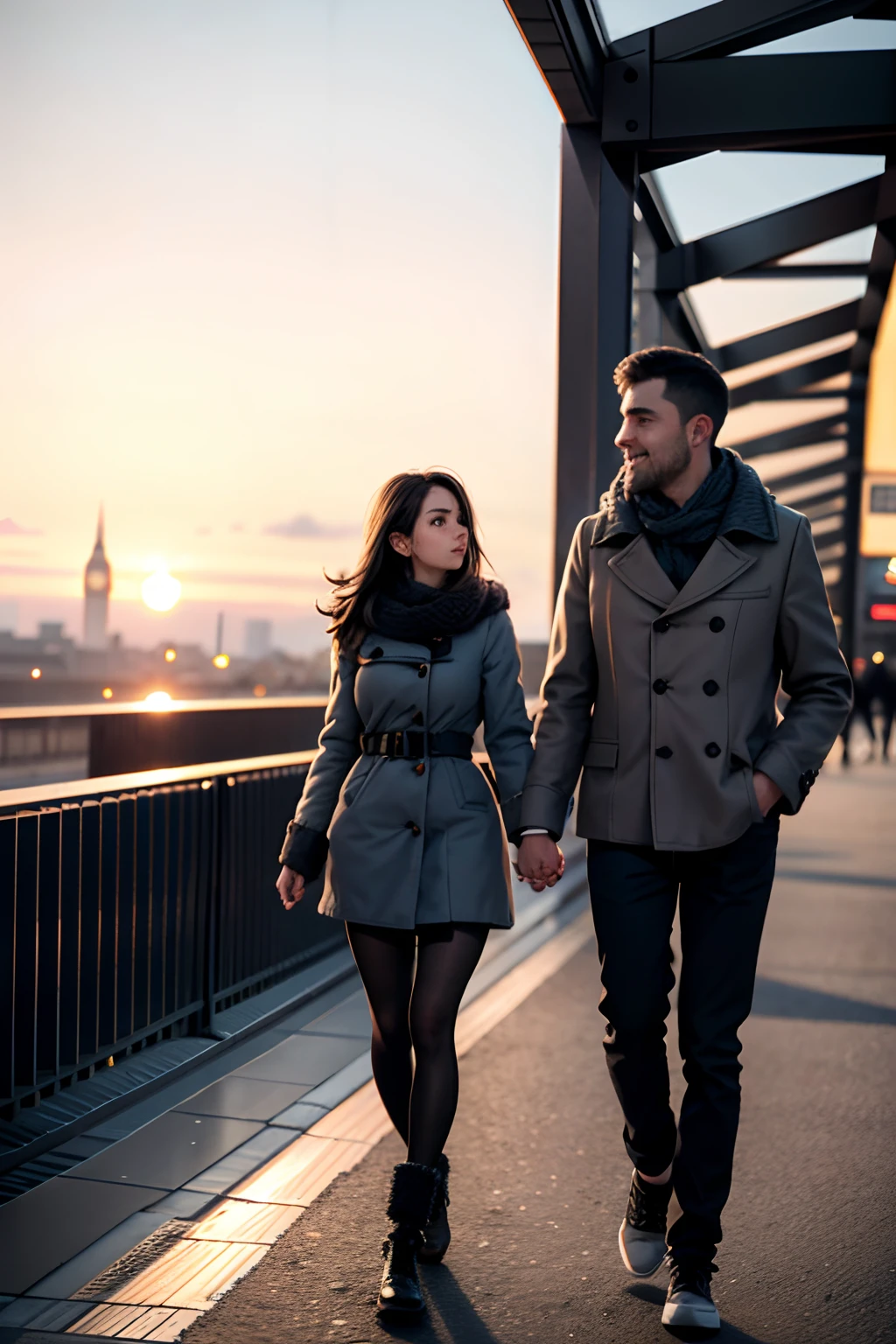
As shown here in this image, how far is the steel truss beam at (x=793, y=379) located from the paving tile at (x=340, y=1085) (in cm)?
756

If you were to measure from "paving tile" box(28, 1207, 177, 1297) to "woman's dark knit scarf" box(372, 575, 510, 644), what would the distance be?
150 cm

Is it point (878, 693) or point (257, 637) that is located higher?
point (257, 637)

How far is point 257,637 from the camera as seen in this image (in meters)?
8.33

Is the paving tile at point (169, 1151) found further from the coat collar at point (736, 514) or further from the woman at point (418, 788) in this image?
the coat collar at point (736, 514)

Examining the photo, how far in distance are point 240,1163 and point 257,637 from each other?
4458mm

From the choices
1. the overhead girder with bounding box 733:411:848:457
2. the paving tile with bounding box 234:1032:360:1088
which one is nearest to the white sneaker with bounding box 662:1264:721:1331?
the paving tile with bounding box 234:1032:360:1088

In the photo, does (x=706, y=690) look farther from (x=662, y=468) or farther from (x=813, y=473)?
(x=813, y=473)

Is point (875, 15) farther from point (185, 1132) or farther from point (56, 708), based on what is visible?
point (185, 1132)

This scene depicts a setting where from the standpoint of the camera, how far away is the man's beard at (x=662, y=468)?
340 centimetres

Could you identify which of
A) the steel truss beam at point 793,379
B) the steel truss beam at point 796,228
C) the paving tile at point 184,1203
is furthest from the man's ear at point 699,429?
the steel truss beam at point 793,379

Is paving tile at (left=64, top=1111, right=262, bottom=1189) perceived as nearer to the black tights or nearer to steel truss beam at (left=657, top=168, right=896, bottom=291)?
the black tights

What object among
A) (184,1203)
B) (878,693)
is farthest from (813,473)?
(184,1203)

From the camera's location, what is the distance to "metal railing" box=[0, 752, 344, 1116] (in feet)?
13.2

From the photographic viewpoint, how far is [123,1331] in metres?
3.01
